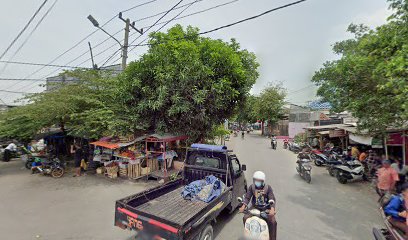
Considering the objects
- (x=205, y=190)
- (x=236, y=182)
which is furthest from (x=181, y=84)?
(x=205, y=190)

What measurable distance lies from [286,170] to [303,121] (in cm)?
1753

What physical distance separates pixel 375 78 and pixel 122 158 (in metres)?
9.95

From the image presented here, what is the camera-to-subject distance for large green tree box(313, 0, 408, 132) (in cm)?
471

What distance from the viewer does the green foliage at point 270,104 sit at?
34.2 metres

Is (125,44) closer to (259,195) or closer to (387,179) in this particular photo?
(259,195)

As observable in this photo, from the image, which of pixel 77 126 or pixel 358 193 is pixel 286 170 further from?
pixel 77 126

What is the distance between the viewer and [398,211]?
162 inches

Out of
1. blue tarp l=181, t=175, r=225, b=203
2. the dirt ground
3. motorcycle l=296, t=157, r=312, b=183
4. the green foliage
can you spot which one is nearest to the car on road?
blue tarp l=181, t=175, r=225, b=203

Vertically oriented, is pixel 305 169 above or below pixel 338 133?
below

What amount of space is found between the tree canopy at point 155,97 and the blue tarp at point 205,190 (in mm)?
4623

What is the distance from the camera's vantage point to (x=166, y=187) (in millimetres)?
5562

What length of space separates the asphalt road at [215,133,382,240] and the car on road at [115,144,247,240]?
0.86 m

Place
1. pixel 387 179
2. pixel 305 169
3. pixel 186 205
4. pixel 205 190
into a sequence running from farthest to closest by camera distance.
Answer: pixel 305 169, pixel 387 179, pixel 205 190, pixel 186 205

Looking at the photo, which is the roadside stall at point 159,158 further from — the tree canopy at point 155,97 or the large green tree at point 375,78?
the large green tree at point 375,78
